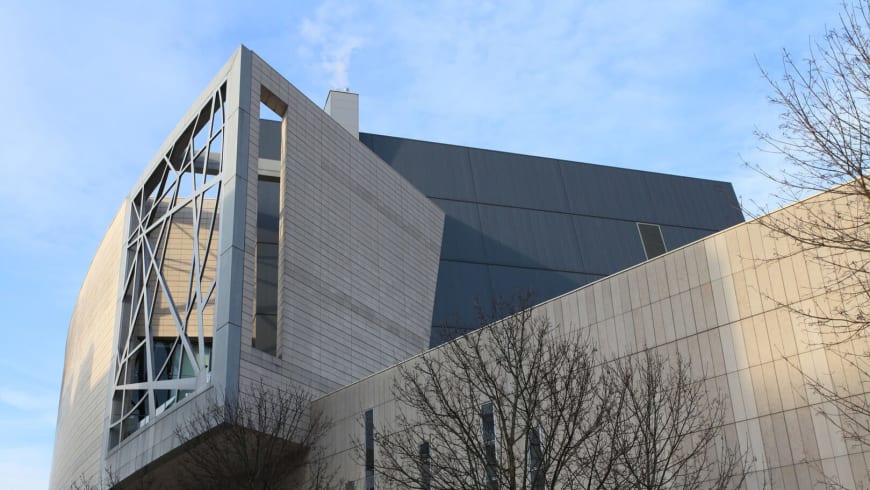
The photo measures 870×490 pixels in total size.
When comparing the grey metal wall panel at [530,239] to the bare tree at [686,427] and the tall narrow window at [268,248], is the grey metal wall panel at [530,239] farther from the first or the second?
the bare tree at [686,427]

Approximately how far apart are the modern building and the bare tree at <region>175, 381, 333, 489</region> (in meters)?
0.80

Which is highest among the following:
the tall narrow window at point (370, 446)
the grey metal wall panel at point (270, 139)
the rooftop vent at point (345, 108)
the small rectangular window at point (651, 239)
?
the rooftop vent at point (345, 108)

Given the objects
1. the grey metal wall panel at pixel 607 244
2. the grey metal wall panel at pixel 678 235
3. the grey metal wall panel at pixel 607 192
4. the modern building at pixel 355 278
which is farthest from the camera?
the grey metal wall panel at pixel 678 235

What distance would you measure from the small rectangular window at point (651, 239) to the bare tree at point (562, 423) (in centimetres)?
3351

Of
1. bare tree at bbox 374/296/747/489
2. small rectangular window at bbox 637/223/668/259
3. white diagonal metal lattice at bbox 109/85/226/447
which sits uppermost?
small rectangular window at bbox 637/223/668/259

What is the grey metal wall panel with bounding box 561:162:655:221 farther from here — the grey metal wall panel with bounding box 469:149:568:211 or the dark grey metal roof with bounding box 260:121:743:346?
the grey metal wall panel with bounding box 469:149:568:211

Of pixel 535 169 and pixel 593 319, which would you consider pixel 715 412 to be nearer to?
pixel 593 319

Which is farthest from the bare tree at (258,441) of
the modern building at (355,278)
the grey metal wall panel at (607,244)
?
the grey metal wall panel at (607,244)

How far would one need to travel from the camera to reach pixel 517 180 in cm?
5494

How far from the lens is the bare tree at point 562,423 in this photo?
16328 mm

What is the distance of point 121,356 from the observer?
40406 millimetres

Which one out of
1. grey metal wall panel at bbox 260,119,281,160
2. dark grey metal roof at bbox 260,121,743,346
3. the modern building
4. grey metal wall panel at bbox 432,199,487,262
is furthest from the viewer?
grey metal wall panel at bbox 432,199,487,262

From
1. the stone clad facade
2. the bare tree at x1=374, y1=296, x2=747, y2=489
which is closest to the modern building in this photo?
the stone clad facade

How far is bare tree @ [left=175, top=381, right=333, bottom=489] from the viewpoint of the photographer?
2712 cm
